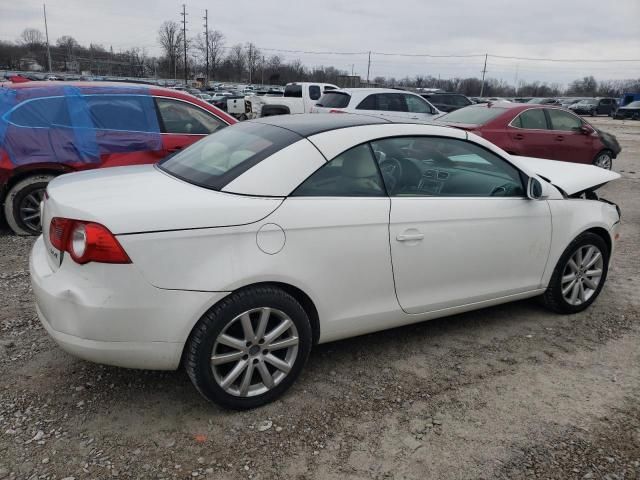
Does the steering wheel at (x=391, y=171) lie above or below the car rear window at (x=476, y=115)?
below

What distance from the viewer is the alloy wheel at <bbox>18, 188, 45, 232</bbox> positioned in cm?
555

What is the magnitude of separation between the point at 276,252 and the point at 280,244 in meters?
0.05

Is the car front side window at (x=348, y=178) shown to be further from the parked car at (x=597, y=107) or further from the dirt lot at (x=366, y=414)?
the parked car at (x=597, y=107)

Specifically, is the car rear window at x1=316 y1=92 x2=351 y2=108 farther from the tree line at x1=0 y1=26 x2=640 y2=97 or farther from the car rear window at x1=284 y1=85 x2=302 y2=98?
the tree line at x1=0 y1=26 x2=640 y2=97

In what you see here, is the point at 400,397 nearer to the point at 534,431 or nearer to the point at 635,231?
the point at 534,431

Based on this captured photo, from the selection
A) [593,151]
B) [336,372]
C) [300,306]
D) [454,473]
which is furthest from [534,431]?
[593,151]

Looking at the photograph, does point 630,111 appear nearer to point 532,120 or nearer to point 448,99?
point 448,99

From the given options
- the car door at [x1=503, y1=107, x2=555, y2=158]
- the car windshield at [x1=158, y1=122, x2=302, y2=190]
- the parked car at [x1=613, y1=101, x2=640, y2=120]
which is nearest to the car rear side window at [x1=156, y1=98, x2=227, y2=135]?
the car windshield at [x1=158, y1=122, x2=302, y2=190]

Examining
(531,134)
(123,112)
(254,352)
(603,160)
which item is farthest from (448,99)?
(254,352)

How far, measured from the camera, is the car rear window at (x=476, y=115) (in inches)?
344

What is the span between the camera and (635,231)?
668 centimetres

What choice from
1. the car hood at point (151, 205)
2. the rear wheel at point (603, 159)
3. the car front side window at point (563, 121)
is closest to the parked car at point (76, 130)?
the car hood at point (151, 205)

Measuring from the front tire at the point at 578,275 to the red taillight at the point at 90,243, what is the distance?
122 inches

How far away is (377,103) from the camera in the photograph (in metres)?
11.9
